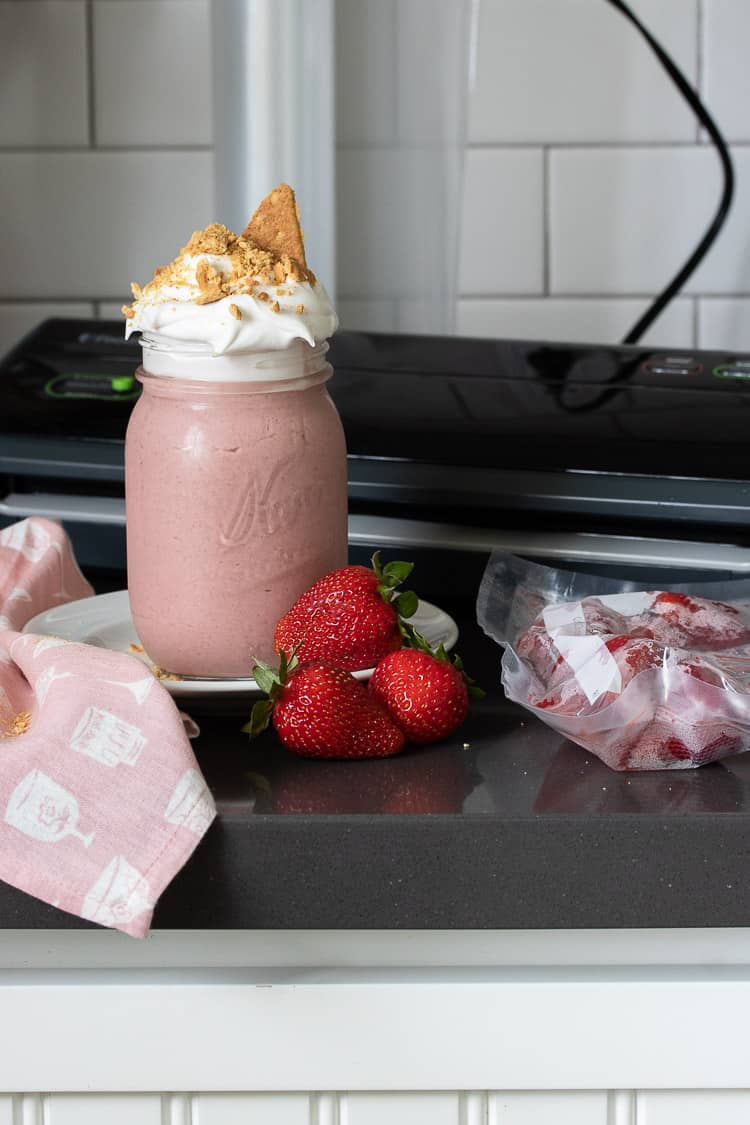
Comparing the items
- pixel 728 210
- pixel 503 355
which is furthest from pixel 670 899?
pixel 728 210

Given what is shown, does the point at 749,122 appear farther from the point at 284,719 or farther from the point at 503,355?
the point at 284,719

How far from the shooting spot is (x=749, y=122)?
4.37 ft

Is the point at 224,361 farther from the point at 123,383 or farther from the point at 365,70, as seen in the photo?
the point at 365,70

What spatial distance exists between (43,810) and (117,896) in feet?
0.16

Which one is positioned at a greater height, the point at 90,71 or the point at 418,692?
the point at 90,71

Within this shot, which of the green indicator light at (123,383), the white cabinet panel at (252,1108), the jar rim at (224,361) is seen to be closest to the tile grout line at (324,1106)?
the white cabinet panel at (252,1108)

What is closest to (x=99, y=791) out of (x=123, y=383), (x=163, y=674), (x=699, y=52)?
(x=163, y=674)

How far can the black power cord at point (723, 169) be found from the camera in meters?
1.28

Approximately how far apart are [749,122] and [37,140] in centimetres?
71

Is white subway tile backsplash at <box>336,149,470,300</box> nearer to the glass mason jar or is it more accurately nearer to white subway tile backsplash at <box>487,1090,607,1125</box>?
the glass mason jar

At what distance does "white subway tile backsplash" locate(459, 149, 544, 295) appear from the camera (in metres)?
1.35

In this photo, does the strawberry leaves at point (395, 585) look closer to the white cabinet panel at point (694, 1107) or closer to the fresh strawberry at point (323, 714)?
the fresh strawberry at point (323, 714)

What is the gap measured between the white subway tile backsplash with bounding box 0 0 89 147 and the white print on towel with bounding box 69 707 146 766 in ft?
3.06

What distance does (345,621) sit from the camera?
625 mm
